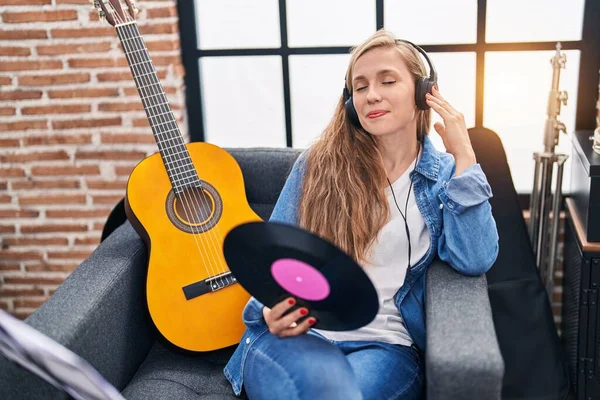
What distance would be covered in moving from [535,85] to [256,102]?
0.98m

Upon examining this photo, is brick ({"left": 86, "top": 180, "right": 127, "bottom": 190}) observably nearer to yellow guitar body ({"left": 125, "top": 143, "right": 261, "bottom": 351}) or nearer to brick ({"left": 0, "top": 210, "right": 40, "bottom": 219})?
brick ({"left": 0, "top": 210, "right": 40, "bottom": 219})

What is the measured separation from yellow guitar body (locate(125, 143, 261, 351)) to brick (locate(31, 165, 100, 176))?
0.64 meters

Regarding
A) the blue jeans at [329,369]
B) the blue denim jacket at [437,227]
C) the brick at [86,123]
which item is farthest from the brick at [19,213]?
→ the blue jeans at [329,369]

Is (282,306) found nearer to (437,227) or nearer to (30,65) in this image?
(437,227)

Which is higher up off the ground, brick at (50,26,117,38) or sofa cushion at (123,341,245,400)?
brick at (50,26,117,38)

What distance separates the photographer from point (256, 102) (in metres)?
2.67

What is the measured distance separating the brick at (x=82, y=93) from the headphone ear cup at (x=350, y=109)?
1014mm

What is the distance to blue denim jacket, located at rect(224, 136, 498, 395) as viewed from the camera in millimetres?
1701

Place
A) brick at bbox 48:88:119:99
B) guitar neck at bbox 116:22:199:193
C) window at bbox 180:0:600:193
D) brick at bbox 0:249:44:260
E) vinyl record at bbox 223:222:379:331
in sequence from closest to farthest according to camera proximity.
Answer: vinyl record at bbox 223:222:379:331 < guitar neck at bbox 116:22:199:193 < window at bbox 180:0:600:193 < brick at bbox 48:88:119:99 < brick at bbox 0:249:44:260

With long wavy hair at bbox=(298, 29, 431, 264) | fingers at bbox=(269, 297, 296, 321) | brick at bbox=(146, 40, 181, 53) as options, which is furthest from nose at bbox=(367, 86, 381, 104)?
brick at bbox=(146, 40, 181, 53)

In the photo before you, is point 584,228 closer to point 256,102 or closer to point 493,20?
point 493,20

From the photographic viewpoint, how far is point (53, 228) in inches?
107

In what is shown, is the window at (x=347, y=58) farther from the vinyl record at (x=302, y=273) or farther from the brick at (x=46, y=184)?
the vinyl record at (x=302, y=273)

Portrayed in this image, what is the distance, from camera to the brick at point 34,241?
2.74 metres
